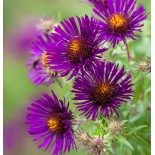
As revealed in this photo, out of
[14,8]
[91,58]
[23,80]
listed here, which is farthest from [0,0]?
[14,8]

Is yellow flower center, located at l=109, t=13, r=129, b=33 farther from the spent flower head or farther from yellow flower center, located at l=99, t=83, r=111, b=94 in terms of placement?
the spent flower head

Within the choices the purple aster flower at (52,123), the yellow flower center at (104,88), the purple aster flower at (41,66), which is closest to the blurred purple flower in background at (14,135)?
the purple aster flower at (41,66)

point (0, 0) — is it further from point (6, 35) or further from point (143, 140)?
point (6, 35)

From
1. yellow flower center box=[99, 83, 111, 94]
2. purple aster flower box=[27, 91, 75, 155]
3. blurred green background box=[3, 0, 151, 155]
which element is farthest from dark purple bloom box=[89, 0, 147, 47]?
blurred green background box=[3, 0, 151, 155]

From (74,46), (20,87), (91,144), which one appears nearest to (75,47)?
(74,46)

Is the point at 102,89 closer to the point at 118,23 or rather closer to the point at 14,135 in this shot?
the point at 118,23

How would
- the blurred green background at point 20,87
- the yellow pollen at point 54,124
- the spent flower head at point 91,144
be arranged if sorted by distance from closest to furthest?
the spent flower head at point 91,144 < the yellow pollen at point 54,124 < the blurred green background at point 20,87

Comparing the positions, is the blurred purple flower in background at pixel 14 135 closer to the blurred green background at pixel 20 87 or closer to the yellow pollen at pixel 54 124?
the blurred green background at pixel 20 87
